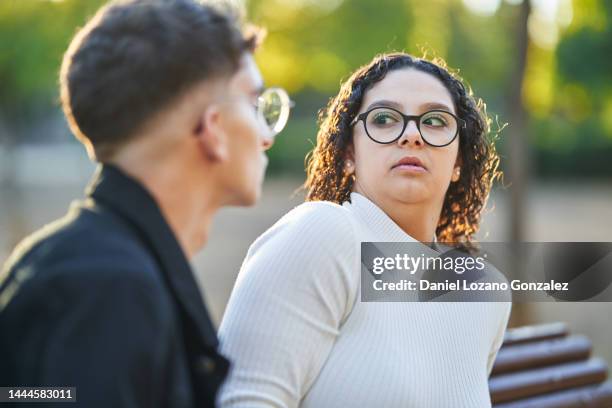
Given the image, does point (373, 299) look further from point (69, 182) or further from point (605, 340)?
point (69, 182)

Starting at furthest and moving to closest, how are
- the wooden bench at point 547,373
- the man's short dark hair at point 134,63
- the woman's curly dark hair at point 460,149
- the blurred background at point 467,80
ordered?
1. the blurred background at point 467,80
2. the wooden bench at point 547,373
3. the woman's curly dark hair at point 460,149
4. the man's short dark hair at point 134,63

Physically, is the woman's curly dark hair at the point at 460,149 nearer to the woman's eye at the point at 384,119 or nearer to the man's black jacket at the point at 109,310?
the woman's eye at the point at 384,119

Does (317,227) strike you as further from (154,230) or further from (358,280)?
(154,230)

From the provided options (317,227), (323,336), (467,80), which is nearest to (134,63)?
(317,227)

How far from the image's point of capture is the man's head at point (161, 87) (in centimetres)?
147

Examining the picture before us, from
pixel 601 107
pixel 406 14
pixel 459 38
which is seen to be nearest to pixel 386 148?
pixel 601 107

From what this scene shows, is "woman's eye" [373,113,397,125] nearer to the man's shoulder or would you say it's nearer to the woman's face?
the woman's face

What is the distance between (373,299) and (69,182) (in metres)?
A: 26.6

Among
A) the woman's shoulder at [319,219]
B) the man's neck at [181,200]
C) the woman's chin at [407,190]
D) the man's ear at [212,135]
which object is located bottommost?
the man's neck at [181,200]

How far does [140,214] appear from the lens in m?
1.50

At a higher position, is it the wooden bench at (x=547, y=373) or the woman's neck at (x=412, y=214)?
the woman's neck at (x=412, y=214)

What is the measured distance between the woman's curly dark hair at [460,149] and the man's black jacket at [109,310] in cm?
109

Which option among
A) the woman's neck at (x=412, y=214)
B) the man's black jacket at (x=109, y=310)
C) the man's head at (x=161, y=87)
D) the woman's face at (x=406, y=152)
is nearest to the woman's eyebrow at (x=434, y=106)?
the woman's face at (x=406, y=152)

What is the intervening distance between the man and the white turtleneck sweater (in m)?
0.31
